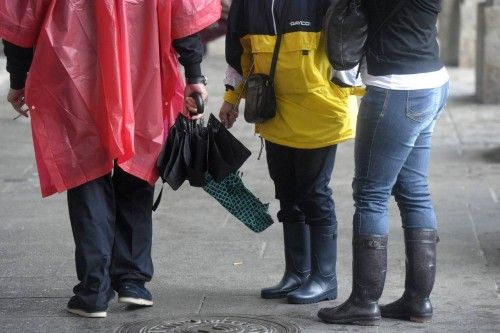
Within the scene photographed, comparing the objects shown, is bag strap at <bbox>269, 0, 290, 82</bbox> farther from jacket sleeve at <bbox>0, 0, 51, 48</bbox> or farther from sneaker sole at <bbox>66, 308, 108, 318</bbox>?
sneaker sole at <bbox>66, 308, 108, 318</bbox>

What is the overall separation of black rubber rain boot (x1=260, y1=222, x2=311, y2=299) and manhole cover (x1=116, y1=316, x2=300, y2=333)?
34 centimetres

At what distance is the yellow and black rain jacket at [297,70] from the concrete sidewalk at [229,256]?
82 centimetres

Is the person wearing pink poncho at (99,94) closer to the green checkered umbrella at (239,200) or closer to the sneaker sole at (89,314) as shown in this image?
the sneaker sole at (89,314)

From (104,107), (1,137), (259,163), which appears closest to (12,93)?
(104,107)

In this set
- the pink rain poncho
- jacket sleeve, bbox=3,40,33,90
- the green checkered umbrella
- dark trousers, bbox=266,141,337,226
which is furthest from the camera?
the green checkered umbrella

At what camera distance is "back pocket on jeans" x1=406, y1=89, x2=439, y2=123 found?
5.26 m

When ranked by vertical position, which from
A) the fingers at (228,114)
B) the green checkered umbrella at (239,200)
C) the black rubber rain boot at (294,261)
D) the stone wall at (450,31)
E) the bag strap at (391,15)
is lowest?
the stone wall at (450,31)

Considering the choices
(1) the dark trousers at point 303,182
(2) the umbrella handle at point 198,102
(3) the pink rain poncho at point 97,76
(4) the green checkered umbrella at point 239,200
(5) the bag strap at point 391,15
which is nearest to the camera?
(5) the bag strap at point 391,15

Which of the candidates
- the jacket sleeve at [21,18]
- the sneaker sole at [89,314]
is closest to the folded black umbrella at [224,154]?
the sneaker sole at [89,314]

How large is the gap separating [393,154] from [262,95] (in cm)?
73

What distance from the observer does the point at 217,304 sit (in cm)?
591

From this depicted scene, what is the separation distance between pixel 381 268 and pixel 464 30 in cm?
1248

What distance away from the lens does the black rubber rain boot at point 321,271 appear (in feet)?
19.2

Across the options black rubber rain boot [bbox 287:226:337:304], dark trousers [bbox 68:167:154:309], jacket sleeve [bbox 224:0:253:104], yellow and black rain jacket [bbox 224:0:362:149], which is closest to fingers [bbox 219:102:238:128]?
jacket sleeve [bbox 224:0:253:104]
